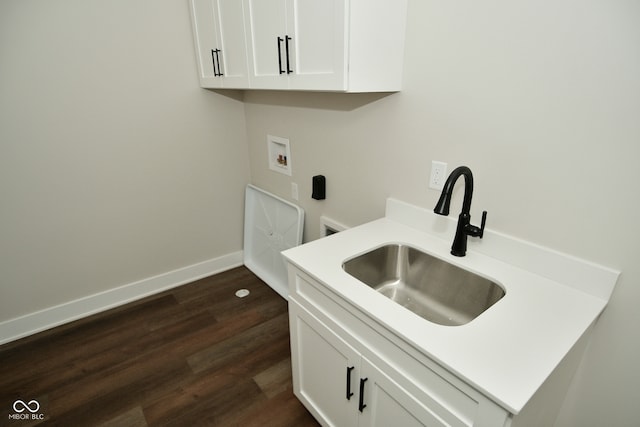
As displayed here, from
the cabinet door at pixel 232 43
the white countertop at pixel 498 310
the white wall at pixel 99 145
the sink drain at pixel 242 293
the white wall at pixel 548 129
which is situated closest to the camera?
the white countertop at pixel 498 310

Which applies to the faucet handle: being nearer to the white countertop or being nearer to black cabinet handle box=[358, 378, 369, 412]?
the white countertop

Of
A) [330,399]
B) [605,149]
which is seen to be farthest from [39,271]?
[605,149]

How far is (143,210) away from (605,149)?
8.30 feet

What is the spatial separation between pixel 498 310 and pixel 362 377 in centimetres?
49

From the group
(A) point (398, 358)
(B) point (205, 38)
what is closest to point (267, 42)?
(B) point (205, 38)

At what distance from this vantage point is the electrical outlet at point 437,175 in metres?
1.38

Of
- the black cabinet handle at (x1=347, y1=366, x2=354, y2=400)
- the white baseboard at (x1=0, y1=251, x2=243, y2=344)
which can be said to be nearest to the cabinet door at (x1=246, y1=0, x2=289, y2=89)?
the black cabinet handle at (x1=347, y1=366, x2=354, y2=400)

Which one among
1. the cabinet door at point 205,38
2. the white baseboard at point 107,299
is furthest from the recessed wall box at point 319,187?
the white baseboard at point 107,299

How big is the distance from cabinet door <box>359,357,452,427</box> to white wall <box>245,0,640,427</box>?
55 cm

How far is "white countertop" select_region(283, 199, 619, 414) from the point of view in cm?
78

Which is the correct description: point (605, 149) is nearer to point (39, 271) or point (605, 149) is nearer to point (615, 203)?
point (615, 203)

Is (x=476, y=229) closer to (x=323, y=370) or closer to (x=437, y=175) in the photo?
(x=437, y=175)

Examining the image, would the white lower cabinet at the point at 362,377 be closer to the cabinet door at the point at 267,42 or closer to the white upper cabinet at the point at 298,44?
the white upper cabinet at the point at 298,44

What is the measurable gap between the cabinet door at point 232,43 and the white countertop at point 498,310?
1094mm
